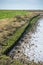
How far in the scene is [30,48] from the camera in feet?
70.7

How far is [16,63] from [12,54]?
443 cm

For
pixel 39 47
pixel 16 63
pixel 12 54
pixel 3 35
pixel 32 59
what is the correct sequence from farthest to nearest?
pixel 3 35 < pixel 39 47 < pixel 12 54 < pixel 32 59 < pixel 16 63

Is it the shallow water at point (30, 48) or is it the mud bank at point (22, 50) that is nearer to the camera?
the mud bank at point (22, 50)

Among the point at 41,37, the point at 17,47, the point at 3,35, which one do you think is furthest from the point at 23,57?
the point at 41,37

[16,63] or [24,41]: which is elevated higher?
[16,63]

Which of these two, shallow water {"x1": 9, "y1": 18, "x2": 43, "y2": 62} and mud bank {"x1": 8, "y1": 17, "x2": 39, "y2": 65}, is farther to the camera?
shallow water {"x1": 9, "y1": 18, "x2": 43, "y2": 62}

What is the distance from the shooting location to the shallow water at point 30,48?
1894 centimetres

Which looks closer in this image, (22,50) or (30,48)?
(22,50)

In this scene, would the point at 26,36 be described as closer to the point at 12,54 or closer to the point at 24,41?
the point at 24,41

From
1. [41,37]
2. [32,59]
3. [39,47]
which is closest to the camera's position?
[32,59]

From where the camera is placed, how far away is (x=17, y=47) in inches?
861

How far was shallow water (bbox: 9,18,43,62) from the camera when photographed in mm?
18938

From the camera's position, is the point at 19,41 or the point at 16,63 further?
the point at 19,41

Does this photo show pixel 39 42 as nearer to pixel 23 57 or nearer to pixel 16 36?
pixel 16 36
